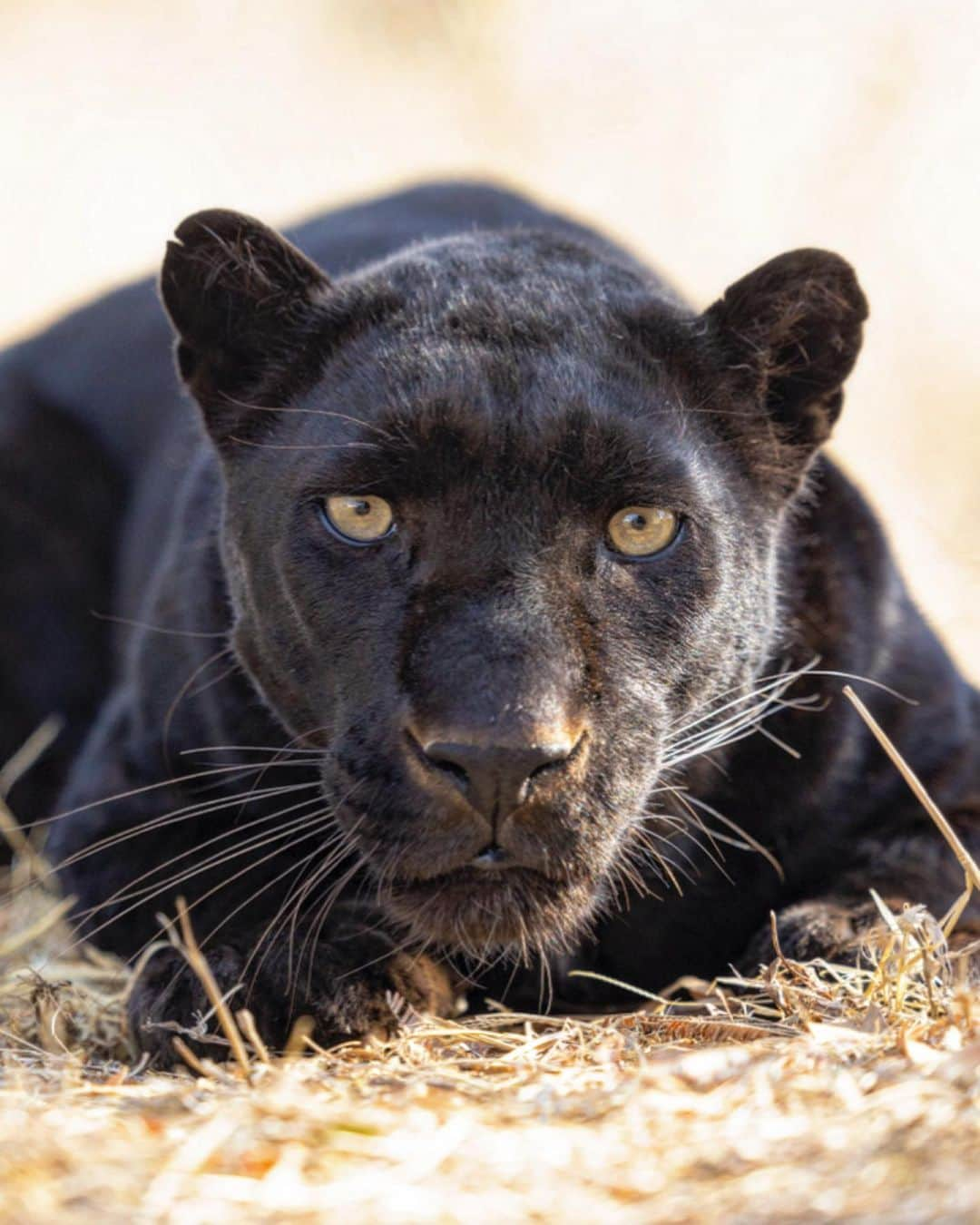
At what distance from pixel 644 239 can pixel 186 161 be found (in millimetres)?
4373

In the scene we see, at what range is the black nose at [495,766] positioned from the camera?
2.59m

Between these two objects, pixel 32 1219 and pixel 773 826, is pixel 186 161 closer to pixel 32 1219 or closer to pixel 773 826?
pixel 773 826

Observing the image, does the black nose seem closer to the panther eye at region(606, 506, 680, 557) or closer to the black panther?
the black panther

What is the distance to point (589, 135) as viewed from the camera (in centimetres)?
1216

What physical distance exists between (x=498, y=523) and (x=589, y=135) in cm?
983

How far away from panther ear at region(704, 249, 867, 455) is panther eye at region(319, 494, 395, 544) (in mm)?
834

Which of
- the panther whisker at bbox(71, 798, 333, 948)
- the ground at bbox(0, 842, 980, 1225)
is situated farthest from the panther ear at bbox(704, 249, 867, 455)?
the panther whisker at bbox(71, 798, 333, 948)

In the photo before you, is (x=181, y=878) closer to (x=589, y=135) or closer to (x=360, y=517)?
(x=360, y=517)

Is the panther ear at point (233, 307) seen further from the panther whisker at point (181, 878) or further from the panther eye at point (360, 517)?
the panther whisker at point (181, 878)

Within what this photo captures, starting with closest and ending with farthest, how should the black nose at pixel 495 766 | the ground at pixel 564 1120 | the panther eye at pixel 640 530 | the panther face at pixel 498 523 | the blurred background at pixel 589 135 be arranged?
the ground at pixel 564 1120
the black nose at pixel 495 766
the panther face at pixel 498 523
the panther eye at pixel 640 530
the blurred background at pixel 589 135

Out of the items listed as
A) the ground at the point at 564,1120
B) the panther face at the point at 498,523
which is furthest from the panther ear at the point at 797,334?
the ground at the point at 564,1120

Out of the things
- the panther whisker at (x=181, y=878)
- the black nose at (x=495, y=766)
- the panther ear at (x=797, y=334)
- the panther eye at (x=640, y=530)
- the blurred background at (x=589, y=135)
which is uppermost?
the blurred background at (x=589, y=135)

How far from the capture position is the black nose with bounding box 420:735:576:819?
2.59 m

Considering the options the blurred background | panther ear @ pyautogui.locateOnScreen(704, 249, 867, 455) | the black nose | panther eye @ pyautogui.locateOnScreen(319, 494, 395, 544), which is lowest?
the black nose
